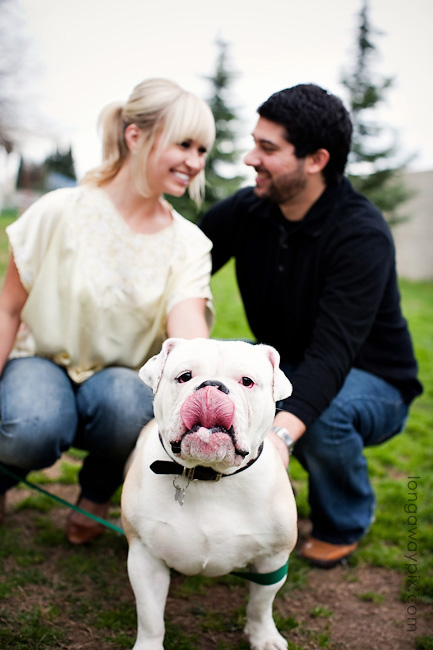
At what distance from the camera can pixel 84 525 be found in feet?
8.04

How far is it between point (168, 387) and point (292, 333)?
1.38 metres

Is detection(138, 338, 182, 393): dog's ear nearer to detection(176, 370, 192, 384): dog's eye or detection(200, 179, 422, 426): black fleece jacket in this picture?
detection(176, 370, 192, 384): dog's eye

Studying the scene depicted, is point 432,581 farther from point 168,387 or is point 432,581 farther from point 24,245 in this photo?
point 24,245

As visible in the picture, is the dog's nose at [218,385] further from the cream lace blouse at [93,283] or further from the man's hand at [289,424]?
the cream lace blouse at [93,283]

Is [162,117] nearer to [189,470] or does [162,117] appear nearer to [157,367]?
[157,367]

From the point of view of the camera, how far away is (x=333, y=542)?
2531 mm

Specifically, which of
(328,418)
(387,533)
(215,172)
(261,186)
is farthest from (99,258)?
(215,172)

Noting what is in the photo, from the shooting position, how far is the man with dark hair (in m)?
2.45

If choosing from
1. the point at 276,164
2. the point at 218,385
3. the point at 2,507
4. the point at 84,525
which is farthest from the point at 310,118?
the point at 2,507

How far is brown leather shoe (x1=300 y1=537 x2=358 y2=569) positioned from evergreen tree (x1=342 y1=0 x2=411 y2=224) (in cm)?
1511

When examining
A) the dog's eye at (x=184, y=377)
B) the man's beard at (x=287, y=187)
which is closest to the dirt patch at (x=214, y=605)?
the dog's eye at (x=184, y=377)

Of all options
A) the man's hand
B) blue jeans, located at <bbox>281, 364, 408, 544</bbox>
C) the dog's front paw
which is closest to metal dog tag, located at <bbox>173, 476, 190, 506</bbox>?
the man's hand

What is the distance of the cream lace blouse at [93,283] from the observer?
7.63ft

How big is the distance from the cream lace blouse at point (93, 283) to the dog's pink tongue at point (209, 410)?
3.43 ft
